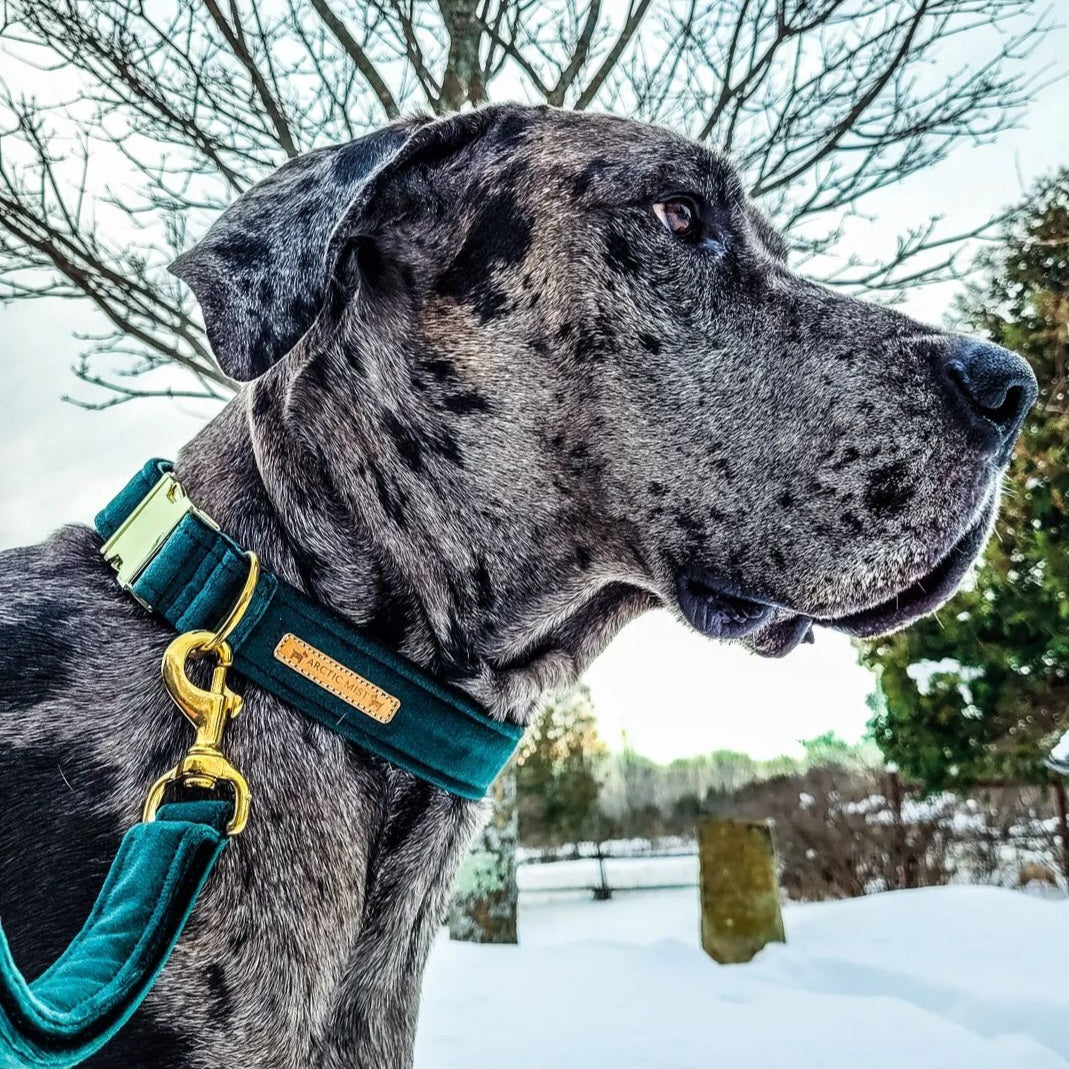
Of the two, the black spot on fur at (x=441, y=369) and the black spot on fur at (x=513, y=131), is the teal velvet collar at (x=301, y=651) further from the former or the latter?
the black spot on fur at (x=513, y=131)

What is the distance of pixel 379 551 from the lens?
180 cm

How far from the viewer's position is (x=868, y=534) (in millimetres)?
1883

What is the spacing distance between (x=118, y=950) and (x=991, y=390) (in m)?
1.69

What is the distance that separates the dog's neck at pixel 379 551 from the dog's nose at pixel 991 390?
2.33 feet

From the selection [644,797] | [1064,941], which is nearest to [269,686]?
[1064,941]

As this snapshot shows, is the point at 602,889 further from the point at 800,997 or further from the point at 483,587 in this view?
the point at 483,587

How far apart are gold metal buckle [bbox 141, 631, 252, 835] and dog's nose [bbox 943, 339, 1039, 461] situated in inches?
54.4

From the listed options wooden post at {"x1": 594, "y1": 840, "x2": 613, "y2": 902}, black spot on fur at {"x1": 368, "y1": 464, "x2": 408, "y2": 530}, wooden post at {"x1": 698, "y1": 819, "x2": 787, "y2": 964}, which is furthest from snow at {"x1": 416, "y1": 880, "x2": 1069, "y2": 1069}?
wooden post at {"x1": 594, "y1": 840, "x2": 613, "y2": 902}

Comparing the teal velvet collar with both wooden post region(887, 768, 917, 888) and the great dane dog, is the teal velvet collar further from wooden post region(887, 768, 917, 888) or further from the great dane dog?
wooden post region(887, 768, 917, 888)

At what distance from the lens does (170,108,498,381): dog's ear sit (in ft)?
5.27

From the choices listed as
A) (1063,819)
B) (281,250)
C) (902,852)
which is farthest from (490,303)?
(1063,819)

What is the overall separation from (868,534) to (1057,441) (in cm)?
1101

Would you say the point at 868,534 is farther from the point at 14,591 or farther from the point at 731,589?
the point at 14,591

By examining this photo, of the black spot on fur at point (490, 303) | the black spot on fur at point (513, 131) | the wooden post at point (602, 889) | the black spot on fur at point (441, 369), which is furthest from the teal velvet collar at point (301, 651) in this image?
the wooden post at point (602, 889)
